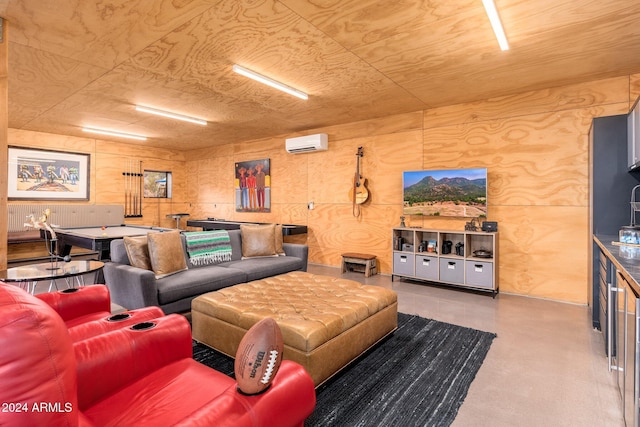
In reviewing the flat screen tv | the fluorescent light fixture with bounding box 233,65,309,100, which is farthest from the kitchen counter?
the fluorescent light fixture with bounding box 233,65,309,100

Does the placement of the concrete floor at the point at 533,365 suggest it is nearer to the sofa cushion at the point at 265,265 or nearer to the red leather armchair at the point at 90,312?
the sofa cushion at the point at 265,265

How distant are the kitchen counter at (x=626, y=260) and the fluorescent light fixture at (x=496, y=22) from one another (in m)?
1.95

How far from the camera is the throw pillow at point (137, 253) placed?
3510mm

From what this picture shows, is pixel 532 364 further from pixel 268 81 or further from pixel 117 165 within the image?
pixel 117 165

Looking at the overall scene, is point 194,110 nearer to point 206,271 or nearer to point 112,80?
point 112,80

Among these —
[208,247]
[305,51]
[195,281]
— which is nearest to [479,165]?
[305,51]

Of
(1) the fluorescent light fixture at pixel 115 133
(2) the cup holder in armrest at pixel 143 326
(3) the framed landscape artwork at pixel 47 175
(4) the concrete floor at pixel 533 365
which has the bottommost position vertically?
(4) the concrete floor at pixel 533 365

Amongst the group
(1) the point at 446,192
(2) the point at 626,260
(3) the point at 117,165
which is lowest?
(2) the point at 626,260

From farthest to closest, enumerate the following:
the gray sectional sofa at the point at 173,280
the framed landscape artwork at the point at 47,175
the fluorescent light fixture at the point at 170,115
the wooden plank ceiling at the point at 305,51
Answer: the framed landscape artwork at the point at 47,175
the fluorescent light fixture at the point at 170,115
the gray sectional sofa at the point at 173,280
the wooden plank ceiling at the point at 305,51

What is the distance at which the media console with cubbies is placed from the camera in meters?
4.39

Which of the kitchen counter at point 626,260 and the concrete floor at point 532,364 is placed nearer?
the kitchen counter at point 626,260

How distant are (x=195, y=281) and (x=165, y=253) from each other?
19.9 inches

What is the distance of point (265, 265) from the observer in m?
4.23

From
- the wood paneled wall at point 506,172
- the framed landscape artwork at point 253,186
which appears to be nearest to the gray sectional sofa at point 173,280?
the wood paneled wall at point 506,172
